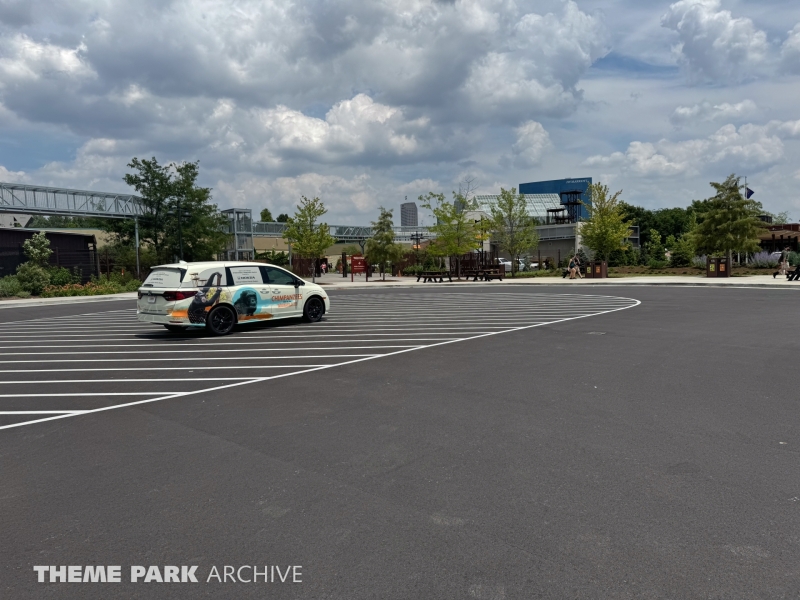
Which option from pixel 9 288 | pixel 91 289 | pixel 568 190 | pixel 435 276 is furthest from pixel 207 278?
pixel 568 190

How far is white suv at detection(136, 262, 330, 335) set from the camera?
12609 mm

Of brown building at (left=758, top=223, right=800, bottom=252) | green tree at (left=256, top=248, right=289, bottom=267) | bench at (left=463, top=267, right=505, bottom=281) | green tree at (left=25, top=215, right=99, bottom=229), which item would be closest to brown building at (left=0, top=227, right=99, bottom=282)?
green tree at (left=25, top=215, right=99, bottom=229)

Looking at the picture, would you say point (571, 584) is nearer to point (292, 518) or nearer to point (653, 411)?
point (292, 518)

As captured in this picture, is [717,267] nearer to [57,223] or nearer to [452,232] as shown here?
[452,232]

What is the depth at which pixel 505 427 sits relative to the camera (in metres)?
5.86

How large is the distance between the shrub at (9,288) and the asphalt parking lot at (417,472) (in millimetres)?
23535

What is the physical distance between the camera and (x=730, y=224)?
1350 inches

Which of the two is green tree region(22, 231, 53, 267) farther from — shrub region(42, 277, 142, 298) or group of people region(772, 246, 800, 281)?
group of people region(772, 246, 800, 281)

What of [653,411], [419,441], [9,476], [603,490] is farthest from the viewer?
[653,411]

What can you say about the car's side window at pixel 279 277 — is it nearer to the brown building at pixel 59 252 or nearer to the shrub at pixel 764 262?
the brown building at pixel 59 252

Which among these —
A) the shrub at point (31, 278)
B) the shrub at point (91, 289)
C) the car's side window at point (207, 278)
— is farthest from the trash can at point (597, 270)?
the shrub at point (31, 278)

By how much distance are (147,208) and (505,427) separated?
3984 cm

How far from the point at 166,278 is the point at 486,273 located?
93.2 ft

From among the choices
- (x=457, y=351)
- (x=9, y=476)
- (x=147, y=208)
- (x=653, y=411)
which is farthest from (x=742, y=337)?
(x=147, y=208)
